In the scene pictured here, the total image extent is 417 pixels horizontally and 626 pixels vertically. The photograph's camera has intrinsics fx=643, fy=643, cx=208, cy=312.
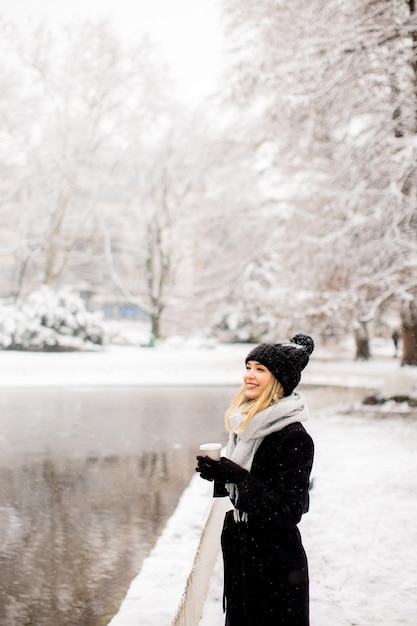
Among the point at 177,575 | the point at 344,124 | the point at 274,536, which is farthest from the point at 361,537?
the point at 344,124

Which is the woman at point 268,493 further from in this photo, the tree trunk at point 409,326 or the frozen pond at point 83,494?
the tree trunk at point 409,326

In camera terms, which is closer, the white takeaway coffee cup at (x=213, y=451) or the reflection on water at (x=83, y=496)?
the white takeaway coffee cup at (x=213, y=451)

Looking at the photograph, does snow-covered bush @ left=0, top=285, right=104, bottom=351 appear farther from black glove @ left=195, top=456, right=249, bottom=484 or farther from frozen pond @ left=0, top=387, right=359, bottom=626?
black glove @ left=195, top=456, right=249, bottom=484

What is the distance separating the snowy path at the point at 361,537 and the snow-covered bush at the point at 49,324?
60.7ft

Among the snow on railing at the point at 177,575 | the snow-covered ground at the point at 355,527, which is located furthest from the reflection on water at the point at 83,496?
the snow-covered ground at the point at 355,527

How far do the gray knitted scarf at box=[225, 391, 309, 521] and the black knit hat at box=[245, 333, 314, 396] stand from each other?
8cm

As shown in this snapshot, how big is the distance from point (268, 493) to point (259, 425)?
279 millimetres

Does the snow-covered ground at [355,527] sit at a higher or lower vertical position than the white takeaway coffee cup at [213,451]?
lower

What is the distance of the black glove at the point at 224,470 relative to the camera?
8.75ft

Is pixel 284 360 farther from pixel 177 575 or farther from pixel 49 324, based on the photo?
pixel 49 324

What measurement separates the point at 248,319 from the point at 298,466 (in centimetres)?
3881

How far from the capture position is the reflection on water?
4.89m

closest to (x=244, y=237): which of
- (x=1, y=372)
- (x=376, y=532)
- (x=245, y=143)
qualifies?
(x=245, y=143)

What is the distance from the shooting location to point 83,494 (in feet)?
25.6
